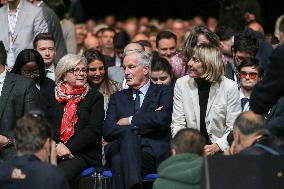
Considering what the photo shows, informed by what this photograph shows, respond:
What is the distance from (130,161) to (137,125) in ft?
1.38

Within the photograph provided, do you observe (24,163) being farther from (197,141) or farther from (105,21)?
(105,21)

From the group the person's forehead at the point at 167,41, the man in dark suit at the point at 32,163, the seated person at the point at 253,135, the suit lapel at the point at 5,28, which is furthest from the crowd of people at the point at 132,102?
the man in dark suit at the point at 32,163

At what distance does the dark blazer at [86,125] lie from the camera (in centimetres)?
1091

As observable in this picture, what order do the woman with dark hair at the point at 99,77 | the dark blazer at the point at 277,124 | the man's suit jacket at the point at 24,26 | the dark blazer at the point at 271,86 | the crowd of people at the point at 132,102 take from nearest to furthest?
the dark blazer at the point at 271,86 → the dark blazer at the point at 277,124 → the crowd of people at the point at 132,102 → the woman with dark hair at the point at 99,77 → the man's suit jacket at the point at 24,26

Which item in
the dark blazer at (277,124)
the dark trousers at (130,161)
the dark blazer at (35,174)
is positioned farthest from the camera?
the dark trousers at (130,161)

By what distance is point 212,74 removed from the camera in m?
10.7

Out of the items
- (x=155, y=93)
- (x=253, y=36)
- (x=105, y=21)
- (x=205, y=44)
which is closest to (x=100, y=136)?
(x=155, y=93)

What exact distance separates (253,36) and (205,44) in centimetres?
123

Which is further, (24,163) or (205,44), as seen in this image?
(205,44)

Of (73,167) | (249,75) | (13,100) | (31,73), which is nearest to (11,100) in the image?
(13,100)

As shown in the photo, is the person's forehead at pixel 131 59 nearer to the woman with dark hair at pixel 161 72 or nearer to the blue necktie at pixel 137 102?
the blue necktie at pixel 137 102

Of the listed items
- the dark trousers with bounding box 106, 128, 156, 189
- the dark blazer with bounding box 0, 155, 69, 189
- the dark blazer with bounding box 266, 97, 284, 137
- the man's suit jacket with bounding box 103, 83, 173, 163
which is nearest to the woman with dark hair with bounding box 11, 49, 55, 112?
the man's suit jacket with bounding box 103, 83, 173, 163

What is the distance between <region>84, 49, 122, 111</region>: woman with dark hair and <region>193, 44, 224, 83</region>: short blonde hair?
63.0 inches

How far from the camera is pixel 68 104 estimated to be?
36.5ft
